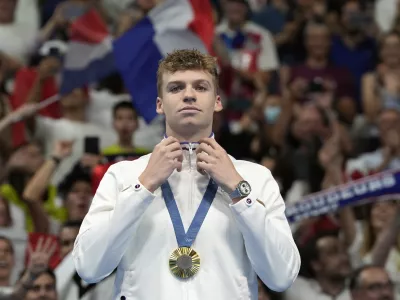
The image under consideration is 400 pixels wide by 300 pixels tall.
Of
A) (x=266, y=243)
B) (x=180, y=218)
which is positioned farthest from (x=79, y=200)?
(x=266, y=243)

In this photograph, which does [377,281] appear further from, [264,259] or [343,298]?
[264,259]

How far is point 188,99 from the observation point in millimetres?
4629

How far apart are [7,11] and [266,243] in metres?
7.52

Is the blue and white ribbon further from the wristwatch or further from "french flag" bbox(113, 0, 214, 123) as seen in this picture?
the wristwatch

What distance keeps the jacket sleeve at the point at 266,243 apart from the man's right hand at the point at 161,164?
0.33m

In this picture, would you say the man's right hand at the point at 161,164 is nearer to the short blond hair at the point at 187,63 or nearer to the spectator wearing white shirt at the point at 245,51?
the short blond hair at the point at 187,63

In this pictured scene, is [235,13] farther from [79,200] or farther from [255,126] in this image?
[79,200]

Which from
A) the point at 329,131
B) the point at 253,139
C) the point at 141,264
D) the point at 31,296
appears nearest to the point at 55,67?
the point at 253,139

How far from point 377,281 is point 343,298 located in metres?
0.43

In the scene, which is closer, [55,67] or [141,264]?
[141,264]

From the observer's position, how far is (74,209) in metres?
8.66

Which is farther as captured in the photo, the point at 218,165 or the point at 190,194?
A: the point at 190,194

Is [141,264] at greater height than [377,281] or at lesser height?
lesser

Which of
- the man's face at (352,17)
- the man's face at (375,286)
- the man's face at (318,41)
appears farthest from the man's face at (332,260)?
the man's face at (352,17)
